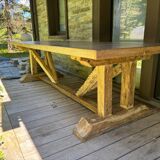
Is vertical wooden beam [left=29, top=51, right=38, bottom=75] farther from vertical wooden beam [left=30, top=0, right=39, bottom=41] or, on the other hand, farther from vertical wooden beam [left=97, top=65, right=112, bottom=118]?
vertical wooden beam [left=30, top=0, right=39, bottom=41]

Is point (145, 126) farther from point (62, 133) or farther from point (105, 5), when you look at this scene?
point (105, 5)

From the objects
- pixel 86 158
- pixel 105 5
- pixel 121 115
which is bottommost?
pixel 86 158

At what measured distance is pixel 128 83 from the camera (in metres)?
1.95

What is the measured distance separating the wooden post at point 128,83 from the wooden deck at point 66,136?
224 mm

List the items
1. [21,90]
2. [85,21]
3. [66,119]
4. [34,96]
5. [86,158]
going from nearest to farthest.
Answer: [86,158] < [66,119] < [34,96] < [21,90] < [85,21]

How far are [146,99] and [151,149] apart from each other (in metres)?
1.00

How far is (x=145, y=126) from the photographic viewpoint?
1856 millimetres

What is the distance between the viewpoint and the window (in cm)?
465

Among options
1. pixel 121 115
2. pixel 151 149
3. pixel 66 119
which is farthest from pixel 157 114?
pixel 66 119

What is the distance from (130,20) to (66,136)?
189cm

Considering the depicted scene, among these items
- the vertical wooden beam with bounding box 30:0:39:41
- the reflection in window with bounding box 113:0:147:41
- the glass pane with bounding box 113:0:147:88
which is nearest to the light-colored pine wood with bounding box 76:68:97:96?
the glass pane with bounding box 113:0:147:88

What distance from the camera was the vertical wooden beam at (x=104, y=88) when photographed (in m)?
1.68

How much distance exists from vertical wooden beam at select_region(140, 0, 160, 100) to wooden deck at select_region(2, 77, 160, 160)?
359mm

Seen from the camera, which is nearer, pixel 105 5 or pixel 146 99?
pixel 146 99
